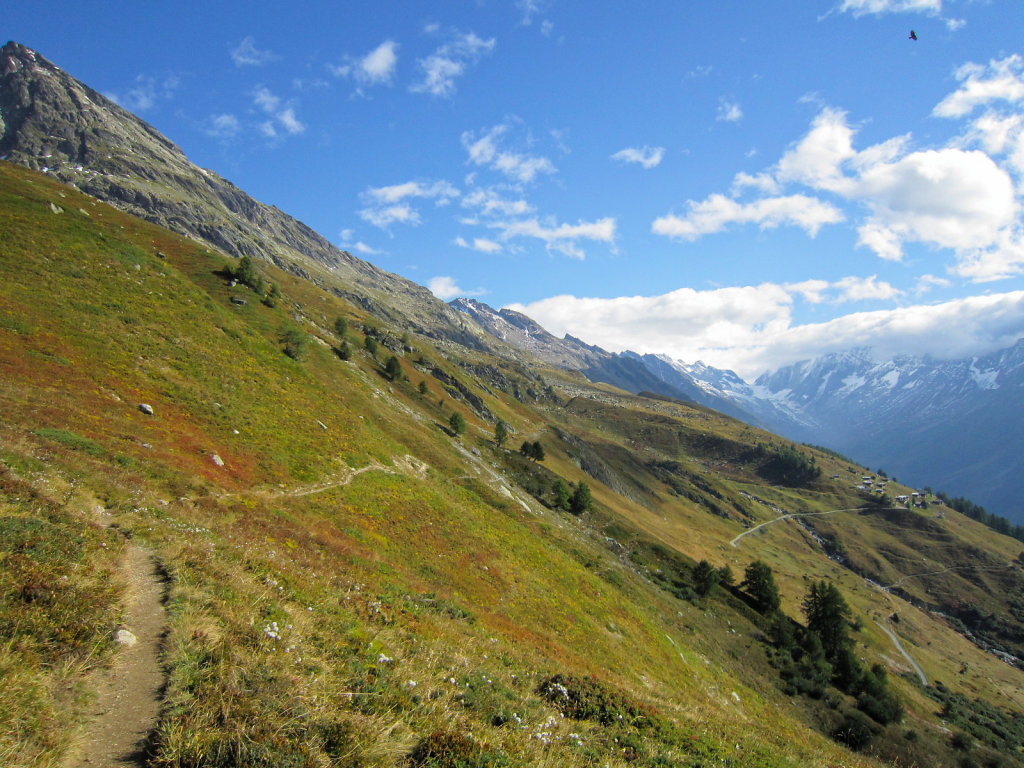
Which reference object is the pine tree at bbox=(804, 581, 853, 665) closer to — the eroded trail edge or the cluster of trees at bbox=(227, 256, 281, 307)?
the eroded trail edge

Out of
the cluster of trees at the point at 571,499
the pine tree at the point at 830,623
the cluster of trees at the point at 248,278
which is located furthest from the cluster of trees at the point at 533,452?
the cluster of trees at the point at 248,278

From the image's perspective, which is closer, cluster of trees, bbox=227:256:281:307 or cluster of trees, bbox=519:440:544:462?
cluster of trees, bbox=227:256:281:307

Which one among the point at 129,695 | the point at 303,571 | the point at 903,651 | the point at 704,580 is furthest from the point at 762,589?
the point at 129,695

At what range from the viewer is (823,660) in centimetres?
5059

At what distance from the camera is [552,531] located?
5109 centimetres

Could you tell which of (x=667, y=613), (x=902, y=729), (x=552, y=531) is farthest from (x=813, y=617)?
(x=552, y=531)

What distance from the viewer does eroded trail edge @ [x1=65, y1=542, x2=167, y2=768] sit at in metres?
5.98

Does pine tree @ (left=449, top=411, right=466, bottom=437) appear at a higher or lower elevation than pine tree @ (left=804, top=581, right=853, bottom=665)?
higher

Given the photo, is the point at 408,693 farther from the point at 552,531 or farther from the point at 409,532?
the point at 552,531

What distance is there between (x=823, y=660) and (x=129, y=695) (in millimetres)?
68099

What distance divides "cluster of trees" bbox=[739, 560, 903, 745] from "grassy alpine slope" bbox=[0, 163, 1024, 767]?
2.02m

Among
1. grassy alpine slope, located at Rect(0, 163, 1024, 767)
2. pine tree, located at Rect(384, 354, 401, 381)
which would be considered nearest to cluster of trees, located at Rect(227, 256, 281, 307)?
Result: grassy alpine slope, located at Rect(0, 163, 1024, 767)

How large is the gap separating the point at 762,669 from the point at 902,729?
21029mm

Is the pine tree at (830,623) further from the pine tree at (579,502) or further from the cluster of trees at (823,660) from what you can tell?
the pine tree at (579,502)
